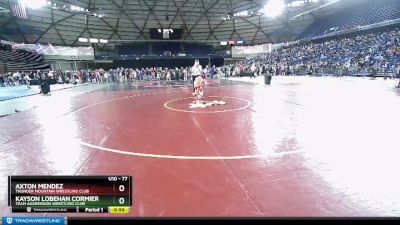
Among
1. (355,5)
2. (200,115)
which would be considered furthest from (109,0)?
(200,115)

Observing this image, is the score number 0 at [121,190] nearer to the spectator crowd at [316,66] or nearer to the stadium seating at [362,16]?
the spectator crowd at [316,66]

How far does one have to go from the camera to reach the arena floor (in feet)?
11.7

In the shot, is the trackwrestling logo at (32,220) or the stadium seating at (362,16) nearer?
the trackwrestling logo at (32,220)

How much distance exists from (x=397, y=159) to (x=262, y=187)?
2.59m

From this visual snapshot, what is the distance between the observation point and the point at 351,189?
12.7ft

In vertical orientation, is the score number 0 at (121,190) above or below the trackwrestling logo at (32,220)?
above

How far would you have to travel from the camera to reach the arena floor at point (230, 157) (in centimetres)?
356

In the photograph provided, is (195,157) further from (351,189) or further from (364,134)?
(364,134)
